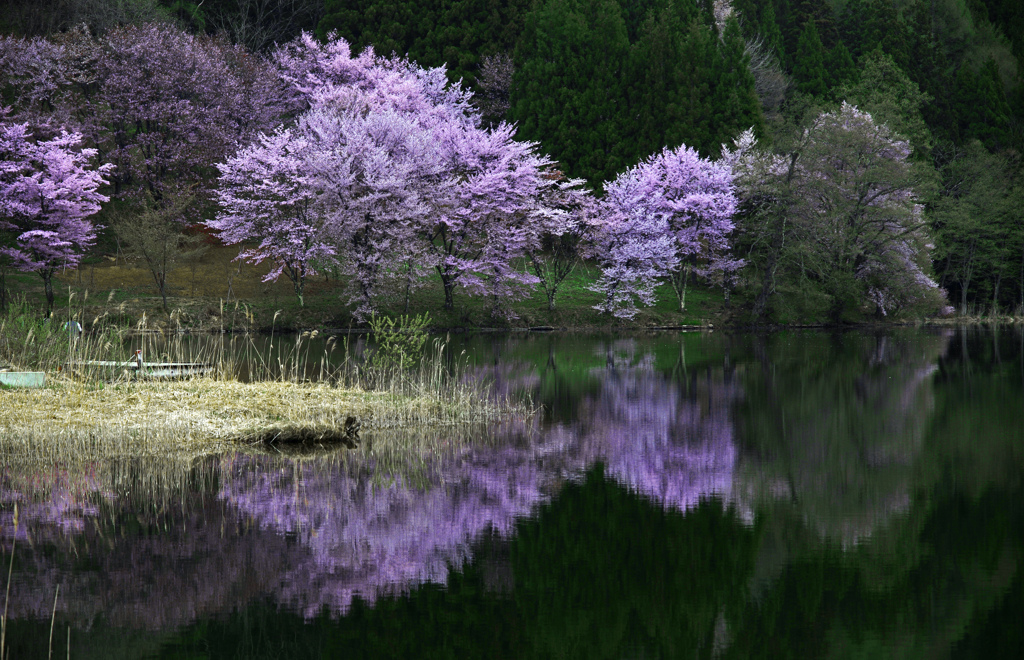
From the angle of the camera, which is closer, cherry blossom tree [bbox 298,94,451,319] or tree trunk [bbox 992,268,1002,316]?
cherry blossom tree [bbox 298,94,451,319]

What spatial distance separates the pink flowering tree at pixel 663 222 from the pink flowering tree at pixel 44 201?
24.6 meters

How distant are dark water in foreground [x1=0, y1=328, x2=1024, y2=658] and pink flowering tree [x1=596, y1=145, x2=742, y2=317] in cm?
3035

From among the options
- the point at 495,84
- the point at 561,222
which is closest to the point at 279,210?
the point at 561,222

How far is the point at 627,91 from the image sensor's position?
5753 centimetres

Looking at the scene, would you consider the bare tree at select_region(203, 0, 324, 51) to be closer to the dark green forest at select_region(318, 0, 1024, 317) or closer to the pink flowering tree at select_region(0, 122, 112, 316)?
the dark green forest at select_region(318, 0, 1024, 317)

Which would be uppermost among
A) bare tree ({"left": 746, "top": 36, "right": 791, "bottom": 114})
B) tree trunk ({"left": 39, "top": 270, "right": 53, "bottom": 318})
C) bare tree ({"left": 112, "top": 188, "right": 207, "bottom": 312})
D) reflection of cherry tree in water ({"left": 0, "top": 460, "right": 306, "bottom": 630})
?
bare tree ({"left": 746, "top": 36, "right": 791, "bottom": 114})

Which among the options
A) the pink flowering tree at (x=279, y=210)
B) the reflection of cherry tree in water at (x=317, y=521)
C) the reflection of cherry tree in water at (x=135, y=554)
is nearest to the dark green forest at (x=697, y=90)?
the pink flowering tree at (x=279, y=210)

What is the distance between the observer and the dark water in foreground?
7.59 metres

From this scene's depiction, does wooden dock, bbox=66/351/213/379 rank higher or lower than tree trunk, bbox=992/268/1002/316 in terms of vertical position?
lower

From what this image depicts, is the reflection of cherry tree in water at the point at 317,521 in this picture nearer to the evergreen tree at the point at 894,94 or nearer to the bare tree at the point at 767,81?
the evergreen tree at the point at 894,94

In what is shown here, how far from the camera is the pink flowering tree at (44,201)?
4028cm

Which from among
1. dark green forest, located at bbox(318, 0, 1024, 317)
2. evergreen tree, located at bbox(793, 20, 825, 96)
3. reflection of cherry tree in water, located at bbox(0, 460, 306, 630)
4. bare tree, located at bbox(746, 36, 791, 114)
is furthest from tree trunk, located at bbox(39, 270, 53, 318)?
evergreen tree, located at bbox(793, 20, 825, 96)

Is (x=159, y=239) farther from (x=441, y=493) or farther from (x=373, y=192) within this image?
(x=441, y=493)

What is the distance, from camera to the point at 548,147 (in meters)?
55.5
